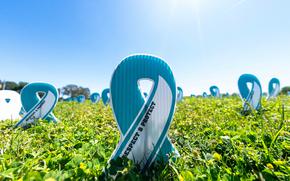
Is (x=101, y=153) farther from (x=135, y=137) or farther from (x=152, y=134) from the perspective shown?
(x=152, y=134)

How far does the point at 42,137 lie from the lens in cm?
→ 266

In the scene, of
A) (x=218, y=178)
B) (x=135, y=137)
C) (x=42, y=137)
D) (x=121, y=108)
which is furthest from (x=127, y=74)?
(x=42, y=137)

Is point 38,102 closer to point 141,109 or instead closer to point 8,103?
point 8,103


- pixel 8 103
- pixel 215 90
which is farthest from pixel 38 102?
pixel 215 90

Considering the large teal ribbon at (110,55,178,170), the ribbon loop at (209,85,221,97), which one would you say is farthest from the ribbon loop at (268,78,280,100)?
the large teal ribbon at (110,55,178,170)

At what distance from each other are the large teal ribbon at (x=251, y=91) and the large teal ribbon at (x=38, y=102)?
4.16 m

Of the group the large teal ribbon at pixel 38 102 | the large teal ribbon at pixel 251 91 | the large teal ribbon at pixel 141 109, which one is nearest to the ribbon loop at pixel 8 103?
the large teal ribbon at pixel 38 102

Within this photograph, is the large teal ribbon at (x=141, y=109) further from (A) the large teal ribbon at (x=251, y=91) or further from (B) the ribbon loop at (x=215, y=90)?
(B) the ribbon loop at (x=215, y=90)

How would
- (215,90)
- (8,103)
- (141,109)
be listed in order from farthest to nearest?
(215,90), (8,103), (141,109)

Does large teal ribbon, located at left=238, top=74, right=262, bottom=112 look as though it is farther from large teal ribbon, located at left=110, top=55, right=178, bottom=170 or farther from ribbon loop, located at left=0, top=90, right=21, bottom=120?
ribbon loop, located at left=0, top=90, right=21, bottom=120

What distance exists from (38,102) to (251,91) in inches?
183

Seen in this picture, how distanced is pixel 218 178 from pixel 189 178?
20 cm

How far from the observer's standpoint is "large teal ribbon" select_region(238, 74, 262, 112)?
430 cm

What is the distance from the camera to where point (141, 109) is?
169cm
